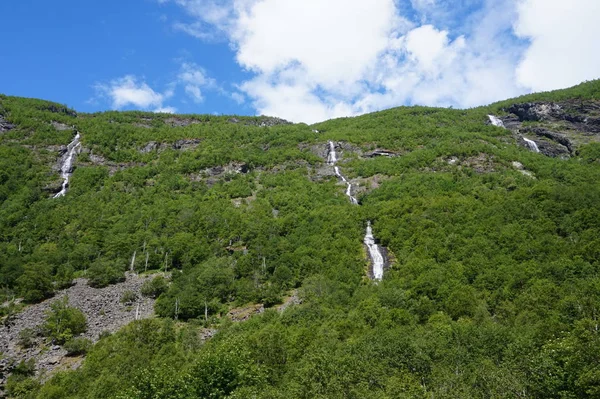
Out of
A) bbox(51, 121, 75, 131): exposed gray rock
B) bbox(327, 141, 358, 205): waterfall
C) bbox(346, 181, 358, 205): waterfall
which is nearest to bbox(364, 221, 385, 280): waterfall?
bbox(346, 181, 358, 205): waterfall

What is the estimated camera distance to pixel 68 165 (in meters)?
162

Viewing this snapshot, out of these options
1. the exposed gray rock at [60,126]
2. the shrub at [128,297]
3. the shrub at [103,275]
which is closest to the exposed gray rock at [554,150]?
the shrub at [128,297]

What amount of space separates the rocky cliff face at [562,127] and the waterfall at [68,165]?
176960 millimetres

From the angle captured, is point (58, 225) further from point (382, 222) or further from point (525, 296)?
point (525, 296)

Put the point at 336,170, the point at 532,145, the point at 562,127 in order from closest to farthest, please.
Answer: the point at 336,170
the point at 532,145
the point at 562,127

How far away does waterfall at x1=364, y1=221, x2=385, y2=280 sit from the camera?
317 ft

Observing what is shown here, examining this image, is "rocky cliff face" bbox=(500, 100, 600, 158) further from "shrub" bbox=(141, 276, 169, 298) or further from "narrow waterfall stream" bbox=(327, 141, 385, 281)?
"shrub" bbox=(141, 276, 169, 298)

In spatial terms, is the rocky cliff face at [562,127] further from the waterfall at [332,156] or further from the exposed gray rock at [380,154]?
the waterfall at [332,156]

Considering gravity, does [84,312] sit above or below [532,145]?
below

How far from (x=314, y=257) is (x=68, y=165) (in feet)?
367

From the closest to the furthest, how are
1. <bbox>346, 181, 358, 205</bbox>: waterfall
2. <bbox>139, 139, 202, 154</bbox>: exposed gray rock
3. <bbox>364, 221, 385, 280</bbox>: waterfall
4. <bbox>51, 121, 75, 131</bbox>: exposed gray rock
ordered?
<bbox>364, 221, 385, 280</bbox>: waterfall
<bbox>346, 181, 358, 205</bbox>: waterfall
<bbox>139, 139, 202, 154</bbox>: exposed gray rock
<bbox>51, 121, 75, 131</bbox>: exposed gray rock

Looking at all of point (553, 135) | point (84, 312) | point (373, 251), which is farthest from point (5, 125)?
point (553, 135)

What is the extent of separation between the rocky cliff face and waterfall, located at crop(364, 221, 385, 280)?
330 ft

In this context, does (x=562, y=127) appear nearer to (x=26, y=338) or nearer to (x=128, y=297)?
(x=128, y=297)
